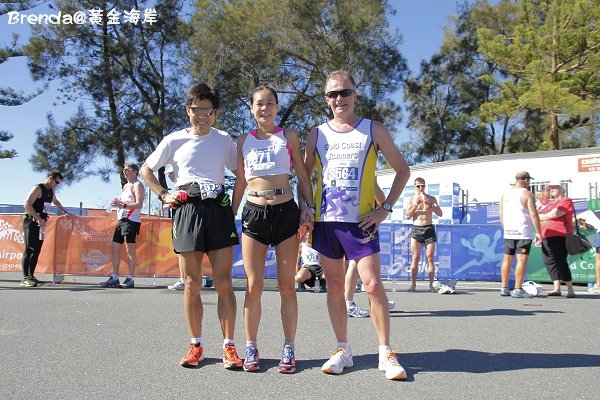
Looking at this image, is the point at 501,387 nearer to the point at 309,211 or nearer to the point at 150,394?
the point at 309,211

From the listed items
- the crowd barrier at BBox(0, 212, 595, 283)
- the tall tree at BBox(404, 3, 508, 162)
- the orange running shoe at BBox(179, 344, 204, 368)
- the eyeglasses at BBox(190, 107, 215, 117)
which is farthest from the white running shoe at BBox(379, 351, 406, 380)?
the tall tree at BBox(404, 3, 508, 162)

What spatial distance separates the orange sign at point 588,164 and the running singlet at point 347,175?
60.6 feet

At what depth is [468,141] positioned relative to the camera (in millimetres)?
40531

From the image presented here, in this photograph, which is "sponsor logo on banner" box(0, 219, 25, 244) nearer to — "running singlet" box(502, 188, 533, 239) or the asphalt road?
the asphalt road

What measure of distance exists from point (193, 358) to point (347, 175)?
1656 mm

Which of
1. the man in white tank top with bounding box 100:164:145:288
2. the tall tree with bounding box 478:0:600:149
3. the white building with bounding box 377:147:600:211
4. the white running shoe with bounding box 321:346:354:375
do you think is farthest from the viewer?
the tall tree with bounding box 478:0:600:149

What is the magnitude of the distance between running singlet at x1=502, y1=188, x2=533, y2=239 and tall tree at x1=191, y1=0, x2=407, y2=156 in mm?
22821

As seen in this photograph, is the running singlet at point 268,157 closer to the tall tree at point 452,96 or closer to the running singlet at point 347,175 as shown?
the running singlet at point 347,175

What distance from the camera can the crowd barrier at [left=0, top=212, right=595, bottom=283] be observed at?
1068cm

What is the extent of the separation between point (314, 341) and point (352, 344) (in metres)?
0.33

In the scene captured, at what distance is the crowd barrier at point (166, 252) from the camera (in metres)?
10.7

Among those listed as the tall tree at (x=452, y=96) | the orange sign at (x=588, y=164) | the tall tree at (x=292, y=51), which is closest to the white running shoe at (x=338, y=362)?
the orange sign at (x=588, y=164)

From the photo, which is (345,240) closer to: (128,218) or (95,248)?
(128,218)

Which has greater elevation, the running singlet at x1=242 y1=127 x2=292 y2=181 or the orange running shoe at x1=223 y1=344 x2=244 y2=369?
the running singlet at x1=242 y1=127 x2=292 y2=181
